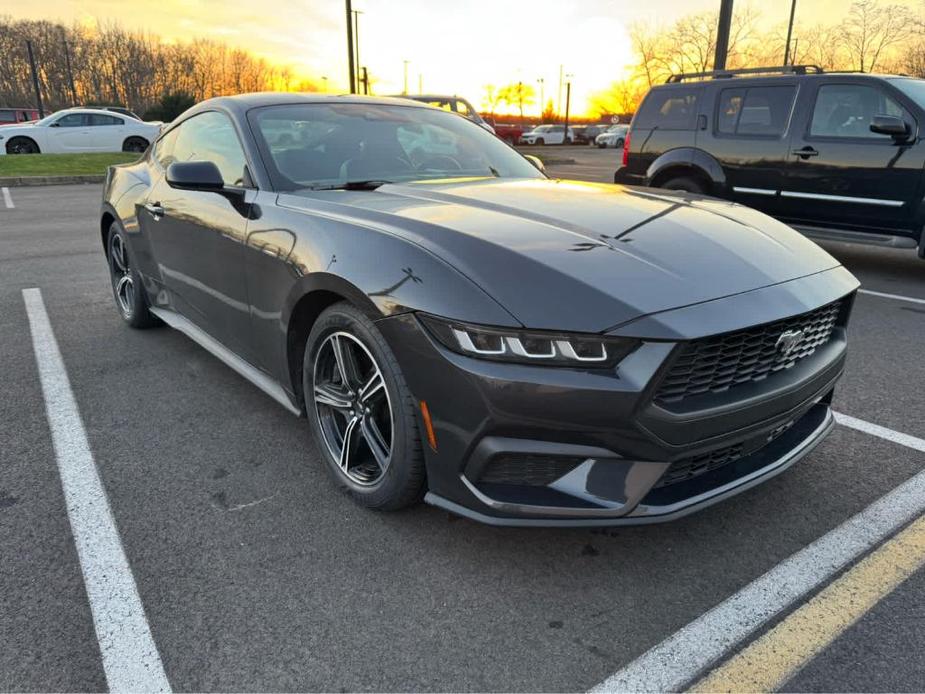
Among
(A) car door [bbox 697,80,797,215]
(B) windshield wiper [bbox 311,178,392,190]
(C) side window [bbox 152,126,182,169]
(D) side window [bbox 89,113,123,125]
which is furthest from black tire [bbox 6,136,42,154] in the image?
(B) windshield wiper [bbox 311,178,392,190]

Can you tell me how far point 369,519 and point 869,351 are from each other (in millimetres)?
3618

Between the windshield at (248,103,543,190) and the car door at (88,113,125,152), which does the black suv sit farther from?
the car door at (88,113,125,152)

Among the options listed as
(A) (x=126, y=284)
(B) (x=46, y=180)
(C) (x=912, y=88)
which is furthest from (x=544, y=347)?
(B) (x=46, y=180)

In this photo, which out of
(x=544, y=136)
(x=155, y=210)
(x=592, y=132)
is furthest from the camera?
(x=592, y=132)

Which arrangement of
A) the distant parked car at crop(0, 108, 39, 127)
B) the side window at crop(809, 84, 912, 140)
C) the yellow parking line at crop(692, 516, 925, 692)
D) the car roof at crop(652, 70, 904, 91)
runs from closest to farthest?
1. the yellow parking line at crop(692, 516, 925, 692)
2. the side window at crop(809, 84, 912, 140)
3. the car roof at crop(652, 70, 904, 91)
4. the distant parked car at crop(0, 108, 39, 127)

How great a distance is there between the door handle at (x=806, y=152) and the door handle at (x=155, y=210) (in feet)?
20.0

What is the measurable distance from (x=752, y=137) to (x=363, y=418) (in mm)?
6383

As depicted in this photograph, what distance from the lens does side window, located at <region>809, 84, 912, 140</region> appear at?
20.9 ft

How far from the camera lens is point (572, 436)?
1.87m

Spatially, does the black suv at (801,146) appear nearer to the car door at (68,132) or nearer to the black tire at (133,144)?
the black tire at (133,144)

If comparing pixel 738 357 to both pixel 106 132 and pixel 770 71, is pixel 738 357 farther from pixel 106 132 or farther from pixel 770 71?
pixel 106 132

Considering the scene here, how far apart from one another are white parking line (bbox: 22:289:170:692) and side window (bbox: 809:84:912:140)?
6.97m

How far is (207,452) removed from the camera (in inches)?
116

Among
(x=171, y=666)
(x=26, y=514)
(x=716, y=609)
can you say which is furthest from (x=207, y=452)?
(x=716, y=609)
